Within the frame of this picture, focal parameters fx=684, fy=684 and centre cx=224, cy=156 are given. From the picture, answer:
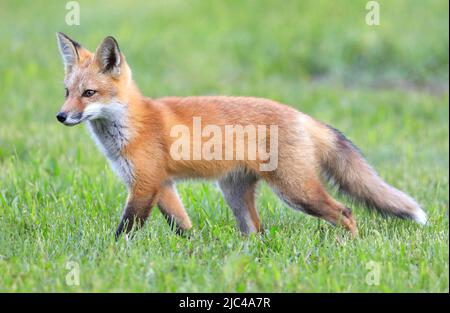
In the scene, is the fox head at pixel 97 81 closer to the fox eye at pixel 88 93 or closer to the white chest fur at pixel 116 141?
the fox eye at pixel 88 93

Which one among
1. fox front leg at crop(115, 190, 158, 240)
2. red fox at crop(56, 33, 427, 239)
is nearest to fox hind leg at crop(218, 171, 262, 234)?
red fox at crop(56, 33, 427, 239)

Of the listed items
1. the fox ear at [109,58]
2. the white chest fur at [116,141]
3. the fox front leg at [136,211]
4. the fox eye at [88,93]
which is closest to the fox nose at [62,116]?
the fox eye at [88,93]

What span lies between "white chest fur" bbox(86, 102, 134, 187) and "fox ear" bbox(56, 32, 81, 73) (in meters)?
0.58

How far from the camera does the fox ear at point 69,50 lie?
630cm

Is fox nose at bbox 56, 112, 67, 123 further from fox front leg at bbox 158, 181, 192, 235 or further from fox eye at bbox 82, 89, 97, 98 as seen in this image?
fox front leg at bbox 158, 181, 192, 235

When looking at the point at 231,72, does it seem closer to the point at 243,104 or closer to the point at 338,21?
the point at 338,21

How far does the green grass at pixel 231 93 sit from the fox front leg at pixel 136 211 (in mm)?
130

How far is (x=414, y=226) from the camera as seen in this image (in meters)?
6.52

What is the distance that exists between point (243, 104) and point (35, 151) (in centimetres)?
389

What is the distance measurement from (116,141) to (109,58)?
0.75 m

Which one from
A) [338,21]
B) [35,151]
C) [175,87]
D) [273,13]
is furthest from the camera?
[273,13]

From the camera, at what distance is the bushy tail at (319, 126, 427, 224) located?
639 centimetres

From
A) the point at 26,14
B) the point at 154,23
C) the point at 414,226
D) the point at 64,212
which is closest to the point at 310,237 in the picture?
the point at 414,226
